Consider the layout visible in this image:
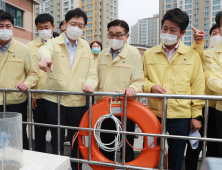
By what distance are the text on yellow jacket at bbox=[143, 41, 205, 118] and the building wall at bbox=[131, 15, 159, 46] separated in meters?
86.8

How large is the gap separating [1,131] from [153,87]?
4.25 ft

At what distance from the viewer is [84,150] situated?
5.71ft

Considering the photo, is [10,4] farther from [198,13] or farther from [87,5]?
[198,13]

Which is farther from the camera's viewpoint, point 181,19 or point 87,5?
point 87,5

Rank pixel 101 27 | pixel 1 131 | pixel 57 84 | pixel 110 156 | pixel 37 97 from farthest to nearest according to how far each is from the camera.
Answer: pixel 101 27, pixel 37 97, pixel 110 156, pixel 57 84, pixel 1 131

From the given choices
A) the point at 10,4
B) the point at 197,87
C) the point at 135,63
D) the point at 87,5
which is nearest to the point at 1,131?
the point at 135,63

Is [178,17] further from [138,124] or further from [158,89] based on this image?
[138,124]

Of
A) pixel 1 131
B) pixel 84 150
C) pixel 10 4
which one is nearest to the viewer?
pixel 1 131

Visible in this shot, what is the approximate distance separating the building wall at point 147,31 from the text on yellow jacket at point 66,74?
86.8 meters

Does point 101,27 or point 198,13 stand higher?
point 198,13

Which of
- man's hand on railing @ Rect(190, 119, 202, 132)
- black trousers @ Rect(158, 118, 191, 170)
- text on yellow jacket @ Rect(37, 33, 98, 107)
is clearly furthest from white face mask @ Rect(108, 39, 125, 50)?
man's hand on railing @ Rect(190, 119, 202, 132)

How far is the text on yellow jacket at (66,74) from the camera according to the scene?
1.93m

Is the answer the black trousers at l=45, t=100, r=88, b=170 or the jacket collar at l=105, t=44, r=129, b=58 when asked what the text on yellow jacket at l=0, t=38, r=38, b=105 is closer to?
the black trousers at l=45, t=100, r=88, b=170

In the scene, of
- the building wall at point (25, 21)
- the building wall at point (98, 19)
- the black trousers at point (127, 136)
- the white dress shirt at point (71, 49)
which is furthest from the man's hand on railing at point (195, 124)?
the building wall at point (98, 19)
